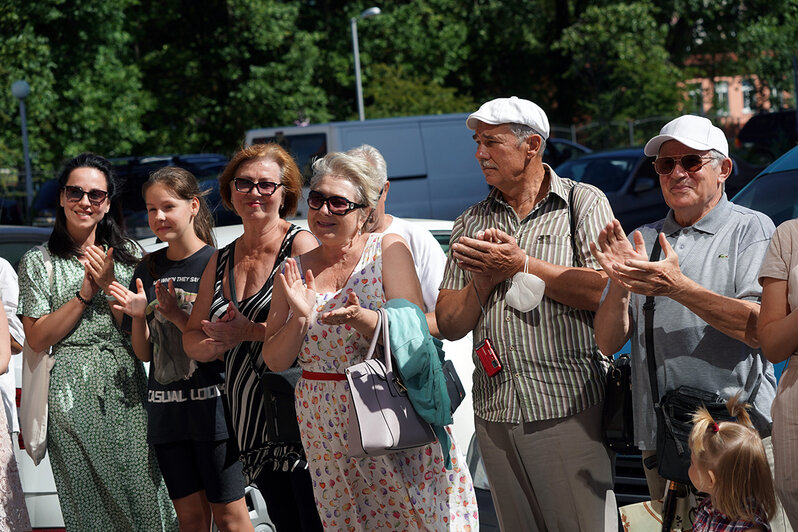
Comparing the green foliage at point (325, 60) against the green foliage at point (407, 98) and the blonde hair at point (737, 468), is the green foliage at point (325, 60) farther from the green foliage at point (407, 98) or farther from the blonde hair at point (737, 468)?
the blonde hair at point (737, 468)

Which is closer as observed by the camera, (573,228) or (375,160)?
(573,228)

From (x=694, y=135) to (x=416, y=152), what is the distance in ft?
42.0

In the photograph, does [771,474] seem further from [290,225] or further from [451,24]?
[451,24]

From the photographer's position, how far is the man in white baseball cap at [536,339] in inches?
135

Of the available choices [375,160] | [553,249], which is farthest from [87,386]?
[553,249]

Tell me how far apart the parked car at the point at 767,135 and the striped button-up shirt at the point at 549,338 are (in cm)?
1580

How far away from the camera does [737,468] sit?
3033mm

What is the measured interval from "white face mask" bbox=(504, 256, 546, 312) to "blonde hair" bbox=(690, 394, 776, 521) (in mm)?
668

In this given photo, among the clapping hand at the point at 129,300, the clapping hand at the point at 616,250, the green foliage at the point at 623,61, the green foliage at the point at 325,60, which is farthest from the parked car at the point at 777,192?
the green foliage at the point at 623,61

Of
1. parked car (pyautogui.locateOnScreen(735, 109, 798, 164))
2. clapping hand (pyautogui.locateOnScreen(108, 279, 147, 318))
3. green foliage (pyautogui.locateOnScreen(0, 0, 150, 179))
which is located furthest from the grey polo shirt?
green foliage (pyautogui.locateOnScreen(0, 0, 150, 179))

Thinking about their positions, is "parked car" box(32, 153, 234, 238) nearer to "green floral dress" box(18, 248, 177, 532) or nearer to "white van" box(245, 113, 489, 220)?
"white van" box(245, 113, 489, 220)

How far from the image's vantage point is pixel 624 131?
103 ft

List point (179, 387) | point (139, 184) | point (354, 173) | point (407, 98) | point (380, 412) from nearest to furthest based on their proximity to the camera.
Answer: point (380, 412) → point (354, 173) → point (179, 387) → point (139, 184) → point (407, 98)

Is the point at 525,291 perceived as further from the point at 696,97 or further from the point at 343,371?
the point at 696,97
